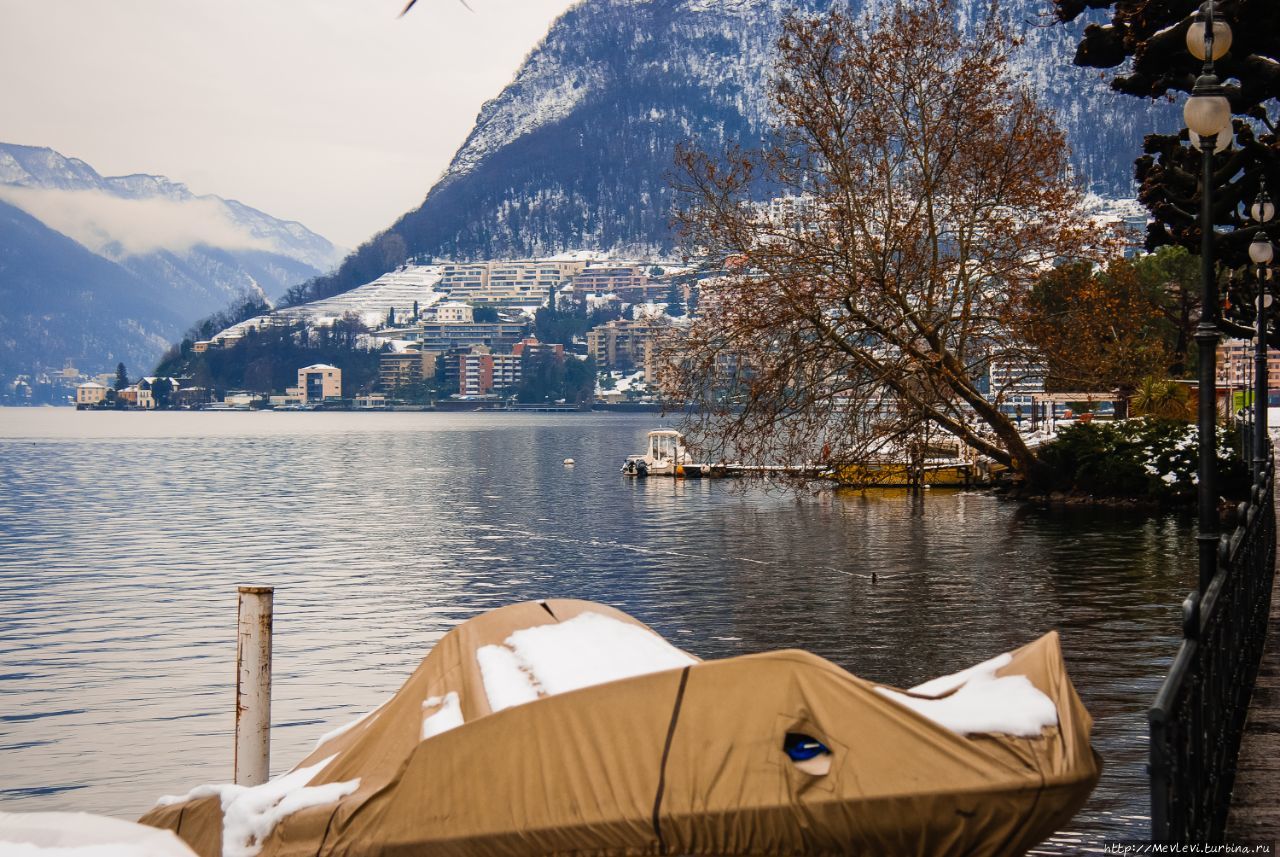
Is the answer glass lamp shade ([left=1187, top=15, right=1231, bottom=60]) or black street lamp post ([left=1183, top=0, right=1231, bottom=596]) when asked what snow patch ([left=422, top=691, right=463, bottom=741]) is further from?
glass lamp shade ([left=1187, top=15, right=1231, bottom=60])

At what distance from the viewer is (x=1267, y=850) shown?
7527 millimetres

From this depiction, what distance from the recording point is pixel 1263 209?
23.1 metres

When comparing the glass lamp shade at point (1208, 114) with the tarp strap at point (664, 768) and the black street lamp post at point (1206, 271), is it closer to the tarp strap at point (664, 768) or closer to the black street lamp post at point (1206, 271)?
the black street lamp post at point (1206, 271)

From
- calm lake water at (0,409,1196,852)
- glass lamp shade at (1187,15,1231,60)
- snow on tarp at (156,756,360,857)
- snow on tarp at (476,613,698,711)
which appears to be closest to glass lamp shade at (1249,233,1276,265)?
calm lake water at (0,409,1196,852)

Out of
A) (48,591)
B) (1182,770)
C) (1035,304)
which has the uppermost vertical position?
(1035,304)

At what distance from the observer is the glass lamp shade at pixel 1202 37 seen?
12.1m

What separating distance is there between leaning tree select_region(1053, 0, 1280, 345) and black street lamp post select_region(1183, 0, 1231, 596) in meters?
4.11

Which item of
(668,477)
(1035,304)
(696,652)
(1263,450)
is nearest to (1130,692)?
(696,652)

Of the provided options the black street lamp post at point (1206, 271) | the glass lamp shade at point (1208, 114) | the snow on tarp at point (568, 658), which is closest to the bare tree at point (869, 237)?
the black street lamp post at point (1206, 271)

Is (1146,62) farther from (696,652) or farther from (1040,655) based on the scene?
(1040,655)

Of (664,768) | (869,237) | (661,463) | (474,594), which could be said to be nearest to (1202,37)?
(664,768)

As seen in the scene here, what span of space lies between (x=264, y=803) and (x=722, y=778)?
2757 mm

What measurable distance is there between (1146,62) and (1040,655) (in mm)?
14359

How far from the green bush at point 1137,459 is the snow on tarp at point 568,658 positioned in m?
34.3
